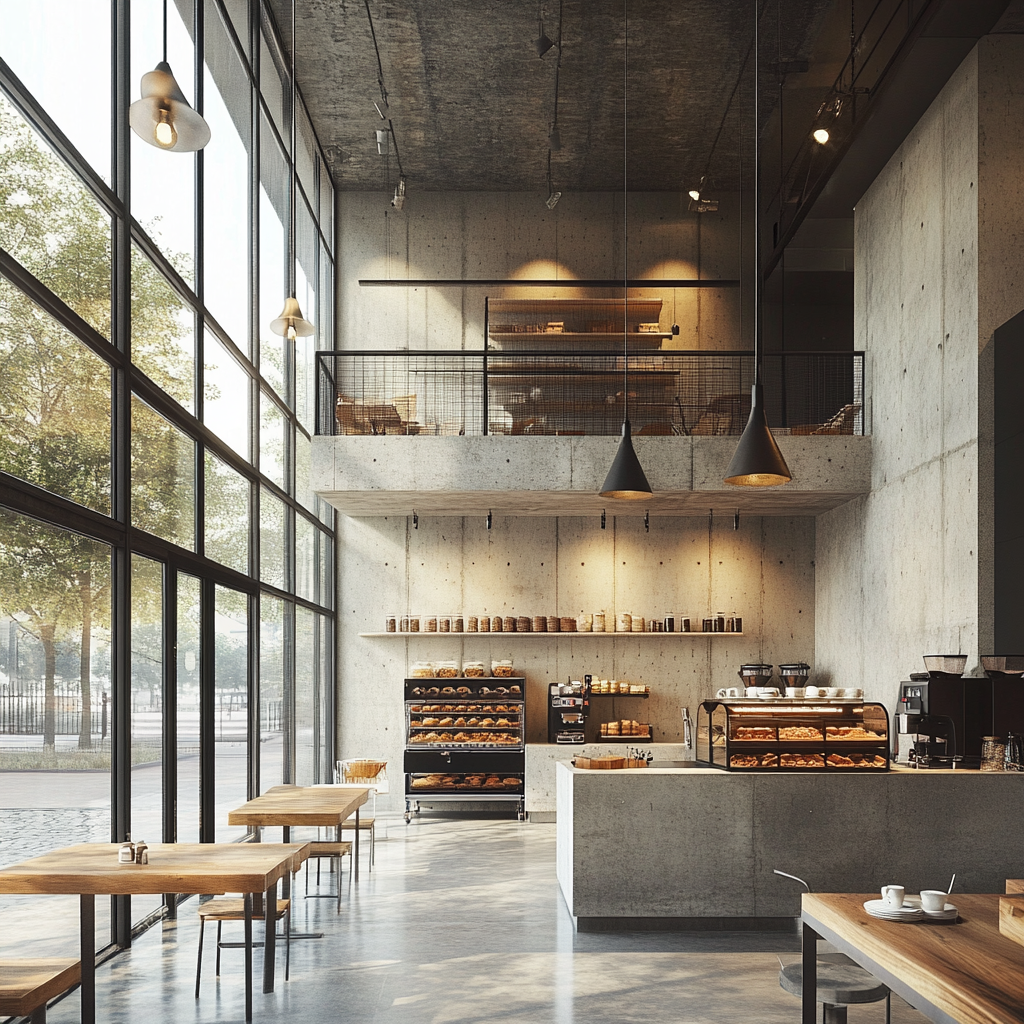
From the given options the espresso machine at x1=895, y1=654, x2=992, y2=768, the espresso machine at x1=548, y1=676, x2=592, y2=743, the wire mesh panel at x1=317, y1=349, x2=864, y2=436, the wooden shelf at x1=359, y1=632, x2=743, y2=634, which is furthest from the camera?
the wooden shelf at x1=359, y1=632, x2=743, y2=634

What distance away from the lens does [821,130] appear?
880cm

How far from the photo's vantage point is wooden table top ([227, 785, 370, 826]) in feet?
19.6

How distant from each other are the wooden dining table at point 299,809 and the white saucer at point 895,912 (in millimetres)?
3468

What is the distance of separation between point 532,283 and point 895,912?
957 cm

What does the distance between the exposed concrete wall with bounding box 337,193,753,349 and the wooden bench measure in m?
9.66

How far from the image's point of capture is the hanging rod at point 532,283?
37.8 feet

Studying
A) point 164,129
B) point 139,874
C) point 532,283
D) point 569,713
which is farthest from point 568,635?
point 164,129

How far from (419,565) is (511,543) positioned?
1115 millimetres

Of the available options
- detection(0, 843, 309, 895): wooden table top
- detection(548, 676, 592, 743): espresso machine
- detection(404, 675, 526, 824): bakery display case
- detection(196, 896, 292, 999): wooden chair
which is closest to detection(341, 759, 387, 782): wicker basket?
detection(404, 675, 526, 824): bakery display case

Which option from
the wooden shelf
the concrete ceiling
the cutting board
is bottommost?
the wooden shelf

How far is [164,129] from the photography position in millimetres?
4102

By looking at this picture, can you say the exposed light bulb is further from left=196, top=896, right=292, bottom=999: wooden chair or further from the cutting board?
the cutting board

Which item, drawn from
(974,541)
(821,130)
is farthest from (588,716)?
(821,130)

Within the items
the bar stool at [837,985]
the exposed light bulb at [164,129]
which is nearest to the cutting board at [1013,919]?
the bar stool at [837,985]
